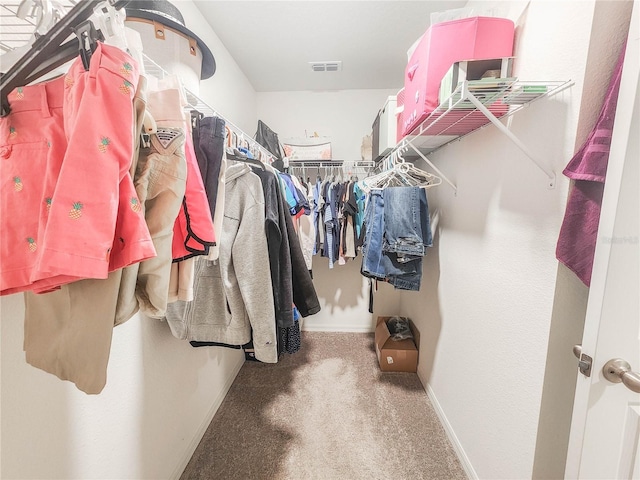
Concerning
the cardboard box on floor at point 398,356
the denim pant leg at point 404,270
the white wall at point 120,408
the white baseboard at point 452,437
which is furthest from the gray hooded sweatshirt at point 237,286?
the cardboard box on floor at point 398,356

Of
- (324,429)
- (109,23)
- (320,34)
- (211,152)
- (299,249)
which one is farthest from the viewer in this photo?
(320,34)

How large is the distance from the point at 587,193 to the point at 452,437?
1485 millimetres

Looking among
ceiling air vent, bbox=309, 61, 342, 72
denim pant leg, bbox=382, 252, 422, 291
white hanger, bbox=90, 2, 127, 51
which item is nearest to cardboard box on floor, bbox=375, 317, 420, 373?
denim pant leg, bbox=382, 252, 422, 291

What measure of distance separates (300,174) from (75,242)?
243cm

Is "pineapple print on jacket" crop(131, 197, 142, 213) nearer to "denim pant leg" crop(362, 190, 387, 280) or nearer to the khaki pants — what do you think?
the khaki pants

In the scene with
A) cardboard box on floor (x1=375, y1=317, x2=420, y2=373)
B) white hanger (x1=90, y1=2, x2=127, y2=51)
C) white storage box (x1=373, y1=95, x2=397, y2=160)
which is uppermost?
white storage box (x1=373, y1=95, x2=397, y2=160)

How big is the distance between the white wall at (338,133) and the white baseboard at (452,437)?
1.03 m

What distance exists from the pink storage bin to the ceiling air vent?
118 cm

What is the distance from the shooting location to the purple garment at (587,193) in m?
0.69

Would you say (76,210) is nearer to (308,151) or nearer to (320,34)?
(320,34)

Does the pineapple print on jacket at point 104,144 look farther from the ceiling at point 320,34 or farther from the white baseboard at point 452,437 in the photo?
the white baseboard at point 452,437

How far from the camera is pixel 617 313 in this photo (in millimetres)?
661

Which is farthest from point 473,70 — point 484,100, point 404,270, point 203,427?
point 203,427

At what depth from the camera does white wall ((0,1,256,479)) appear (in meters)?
0.64
